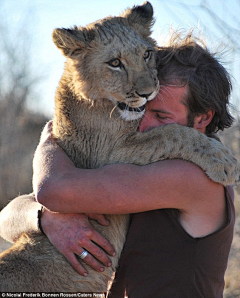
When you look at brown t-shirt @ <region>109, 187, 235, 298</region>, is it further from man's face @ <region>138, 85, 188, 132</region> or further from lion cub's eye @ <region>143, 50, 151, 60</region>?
lion cub's eye @ <region>143, 50, 151, 60</region>

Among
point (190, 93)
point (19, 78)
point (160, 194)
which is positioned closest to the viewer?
point (160, 194)

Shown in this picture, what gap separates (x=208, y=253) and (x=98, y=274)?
77 cm

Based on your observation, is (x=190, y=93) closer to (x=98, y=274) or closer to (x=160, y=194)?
(x=160, y=194)

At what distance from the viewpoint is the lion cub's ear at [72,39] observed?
134 inches

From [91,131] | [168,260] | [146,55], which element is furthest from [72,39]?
[168,260]

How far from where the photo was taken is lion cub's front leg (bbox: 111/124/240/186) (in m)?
3.04

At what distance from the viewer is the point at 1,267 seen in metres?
3.05

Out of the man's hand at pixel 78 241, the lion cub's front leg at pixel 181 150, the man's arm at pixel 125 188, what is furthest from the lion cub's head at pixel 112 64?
the man's hand at pixel 78 241

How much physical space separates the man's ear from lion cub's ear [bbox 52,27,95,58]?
1003 mm

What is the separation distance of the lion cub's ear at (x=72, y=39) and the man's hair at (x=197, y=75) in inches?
22.6

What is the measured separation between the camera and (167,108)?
11.1 feet

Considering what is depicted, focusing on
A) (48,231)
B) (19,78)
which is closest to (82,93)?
(48,231)

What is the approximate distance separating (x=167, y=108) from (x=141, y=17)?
0.92 meters

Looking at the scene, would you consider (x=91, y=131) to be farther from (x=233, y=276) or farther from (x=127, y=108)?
(x=233, y=276)
